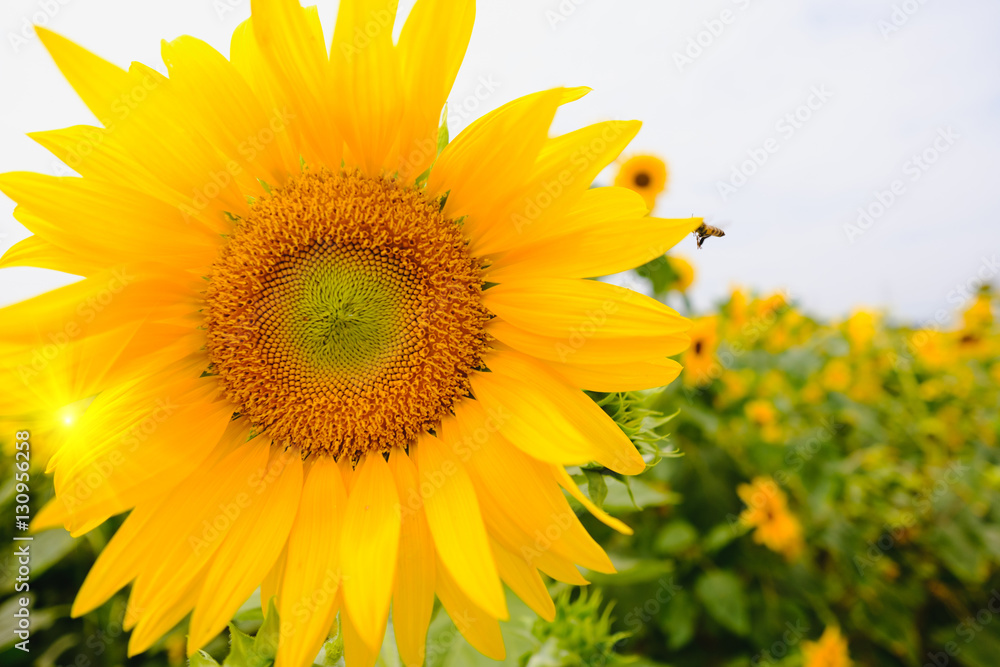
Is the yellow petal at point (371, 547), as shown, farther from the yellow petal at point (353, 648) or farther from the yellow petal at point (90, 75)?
the yellow petal at point (90, 75)

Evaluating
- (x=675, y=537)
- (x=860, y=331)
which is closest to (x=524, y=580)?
(x=675, y=537)

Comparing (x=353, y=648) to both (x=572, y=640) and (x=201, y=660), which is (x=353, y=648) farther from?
(x=572, y=640)

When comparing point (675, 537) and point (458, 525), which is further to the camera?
point (675, 537)

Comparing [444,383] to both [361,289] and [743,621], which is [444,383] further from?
[743,621]

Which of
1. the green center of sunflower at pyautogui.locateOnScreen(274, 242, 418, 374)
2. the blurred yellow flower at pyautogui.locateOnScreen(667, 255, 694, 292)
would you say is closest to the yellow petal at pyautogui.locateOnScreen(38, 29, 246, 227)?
the green center of sunflower at pyautogui.locateOnScreen(274, 242, 418, 374)

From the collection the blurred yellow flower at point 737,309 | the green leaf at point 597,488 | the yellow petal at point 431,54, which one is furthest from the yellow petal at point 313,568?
the blurred yellow flower at point 737,309

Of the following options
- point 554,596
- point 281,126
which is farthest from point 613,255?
point 554,596
